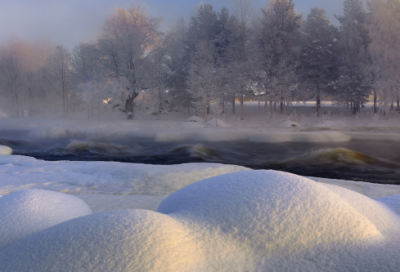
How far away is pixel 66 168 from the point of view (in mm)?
7121

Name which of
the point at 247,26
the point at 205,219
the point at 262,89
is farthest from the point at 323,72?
the point at 205,219

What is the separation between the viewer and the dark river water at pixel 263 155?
909cm

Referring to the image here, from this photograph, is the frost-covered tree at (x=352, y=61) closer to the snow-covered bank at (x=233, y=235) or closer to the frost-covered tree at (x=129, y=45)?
the frost-covered tree at (x=129, y=45)

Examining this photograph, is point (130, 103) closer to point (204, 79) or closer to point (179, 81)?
point (179, 81)

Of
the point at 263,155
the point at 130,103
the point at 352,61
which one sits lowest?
the point at 263,155

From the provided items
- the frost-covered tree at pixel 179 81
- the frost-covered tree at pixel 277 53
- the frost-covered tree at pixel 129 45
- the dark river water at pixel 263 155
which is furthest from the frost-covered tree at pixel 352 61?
the frost-covered tree at pixel 129 45

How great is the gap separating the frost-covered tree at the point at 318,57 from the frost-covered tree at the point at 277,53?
10.1 ft

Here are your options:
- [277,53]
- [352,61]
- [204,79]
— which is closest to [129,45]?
[204,79]

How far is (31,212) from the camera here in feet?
8.77

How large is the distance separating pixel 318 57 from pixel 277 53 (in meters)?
5.35

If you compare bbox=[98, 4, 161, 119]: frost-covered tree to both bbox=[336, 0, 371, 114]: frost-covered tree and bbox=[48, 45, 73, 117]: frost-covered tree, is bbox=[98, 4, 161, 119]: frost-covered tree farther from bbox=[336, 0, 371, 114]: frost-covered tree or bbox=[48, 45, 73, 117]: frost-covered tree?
bbox=[336, 0, 371, 114]: frost-covered tree

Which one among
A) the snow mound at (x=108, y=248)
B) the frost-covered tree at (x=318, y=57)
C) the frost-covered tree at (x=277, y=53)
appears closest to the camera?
the snow mound at (x=108, y=248)

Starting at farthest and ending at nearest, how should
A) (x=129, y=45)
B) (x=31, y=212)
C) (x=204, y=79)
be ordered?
(x=129, y=45)
(x=204, y=79)
(x=31, y=212)

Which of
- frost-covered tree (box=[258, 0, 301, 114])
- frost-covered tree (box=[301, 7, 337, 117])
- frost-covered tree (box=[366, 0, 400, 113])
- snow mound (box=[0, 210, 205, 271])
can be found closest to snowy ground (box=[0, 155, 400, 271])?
snow mound (box=[0, 210, 205, 271])
